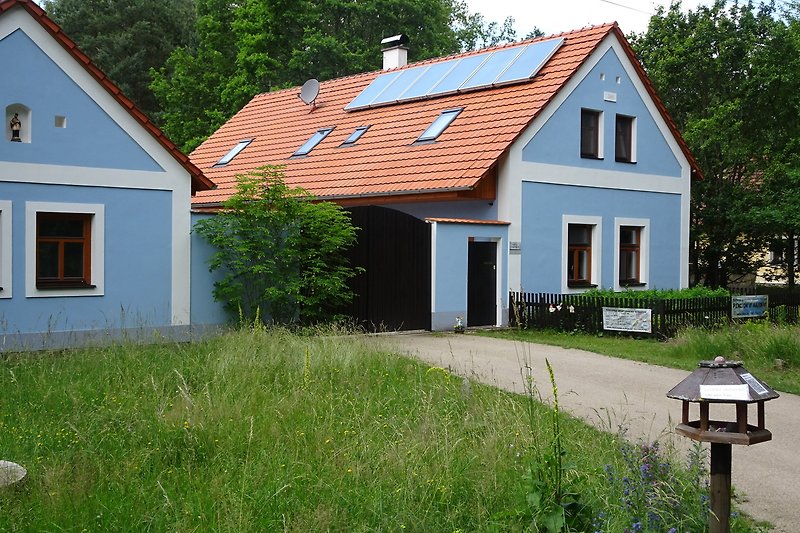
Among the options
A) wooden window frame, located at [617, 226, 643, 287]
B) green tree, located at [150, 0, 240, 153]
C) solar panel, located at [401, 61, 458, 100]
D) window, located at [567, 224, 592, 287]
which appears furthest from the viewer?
green tree, located at [150, 0, 240, 153]

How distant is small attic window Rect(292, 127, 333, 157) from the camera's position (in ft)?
89.9

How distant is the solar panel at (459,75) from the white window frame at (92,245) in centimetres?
1127

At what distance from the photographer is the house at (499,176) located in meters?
19.8

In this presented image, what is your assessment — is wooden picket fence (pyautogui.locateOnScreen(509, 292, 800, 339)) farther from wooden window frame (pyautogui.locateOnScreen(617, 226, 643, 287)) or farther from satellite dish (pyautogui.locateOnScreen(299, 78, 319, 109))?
satellite dish (pyautogui.locateOnScreen(299, 78, 319, 109))

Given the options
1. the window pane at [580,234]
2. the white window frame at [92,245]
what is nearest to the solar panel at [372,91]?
the window pane at [580,234]

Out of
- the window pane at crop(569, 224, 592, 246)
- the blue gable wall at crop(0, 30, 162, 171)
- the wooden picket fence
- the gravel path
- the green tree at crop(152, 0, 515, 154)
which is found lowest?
the gravel path

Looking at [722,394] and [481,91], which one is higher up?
[481,91]

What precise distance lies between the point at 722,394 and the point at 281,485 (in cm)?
295

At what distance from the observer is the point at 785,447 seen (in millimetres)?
9289

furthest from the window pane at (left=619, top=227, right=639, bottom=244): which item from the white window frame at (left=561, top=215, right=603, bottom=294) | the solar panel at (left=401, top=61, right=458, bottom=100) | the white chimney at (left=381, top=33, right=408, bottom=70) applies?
the white chimney at (left=381, top=33, right=408, bottom=70)

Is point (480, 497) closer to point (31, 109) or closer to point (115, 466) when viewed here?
point (115, 466)

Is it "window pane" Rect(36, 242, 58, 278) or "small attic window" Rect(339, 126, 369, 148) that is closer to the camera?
"window pane" Rect(36, 242, 58, 278)

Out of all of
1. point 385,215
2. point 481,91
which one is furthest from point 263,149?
point 385,215

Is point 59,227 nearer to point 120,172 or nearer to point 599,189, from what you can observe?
point 120,172
